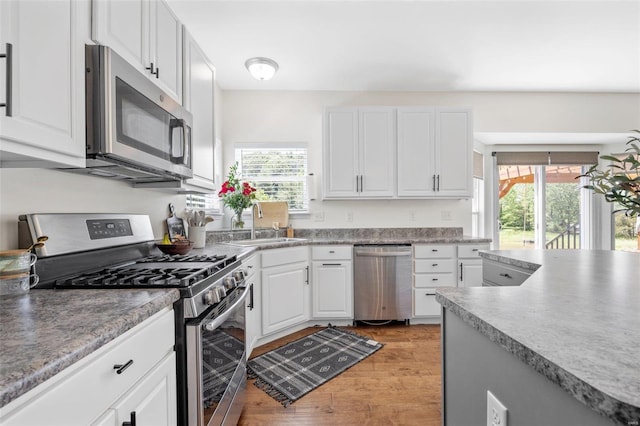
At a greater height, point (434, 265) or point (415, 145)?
point (415, 145)

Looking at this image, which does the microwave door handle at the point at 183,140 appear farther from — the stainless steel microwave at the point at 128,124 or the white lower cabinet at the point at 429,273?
the white lower cabinet at the point at 429,273

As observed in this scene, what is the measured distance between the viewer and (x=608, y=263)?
1.53 meters

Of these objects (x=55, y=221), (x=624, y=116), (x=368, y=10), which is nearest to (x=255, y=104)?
(x=368, y=10)

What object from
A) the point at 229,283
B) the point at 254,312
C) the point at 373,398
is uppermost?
the point at 229,283

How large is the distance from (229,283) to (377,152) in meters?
2.36

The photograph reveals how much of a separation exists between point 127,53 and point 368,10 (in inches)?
Answer: 66.1

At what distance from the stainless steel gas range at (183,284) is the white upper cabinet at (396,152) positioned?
1.97m

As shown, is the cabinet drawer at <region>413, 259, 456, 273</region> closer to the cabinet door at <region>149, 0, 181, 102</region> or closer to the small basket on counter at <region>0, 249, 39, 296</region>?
the cabinet door at <region>149, 0, 181, 102</region>

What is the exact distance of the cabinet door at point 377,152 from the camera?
3318mm

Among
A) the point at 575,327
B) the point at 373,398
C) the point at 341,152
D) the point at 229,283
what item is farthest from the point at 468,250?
the point at 575,327

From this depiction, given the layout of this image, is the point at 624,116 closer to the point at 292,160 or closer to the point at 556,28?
the point at 556,28

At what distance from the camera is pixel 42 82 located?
2.93 ft

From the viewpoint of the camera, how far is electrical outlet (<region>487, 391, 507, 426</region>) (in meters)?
0.67

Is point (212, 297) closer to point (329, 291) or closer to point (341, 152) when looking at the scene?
point (329, 291)
